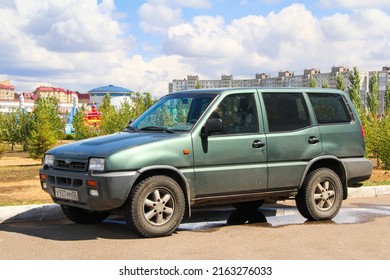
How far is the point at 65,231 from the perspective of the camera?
22.7ft

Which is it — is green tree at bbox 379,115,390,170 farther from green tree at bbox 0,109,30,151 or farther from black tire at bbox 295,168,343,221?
green tree at bbox 0,109,30,151

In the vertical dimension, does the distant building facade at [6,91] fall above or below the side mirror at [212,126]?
above

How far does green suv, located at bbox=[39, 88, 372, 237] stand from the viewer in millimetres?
6332

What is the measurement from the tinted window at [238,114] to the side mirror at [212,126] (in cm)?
27

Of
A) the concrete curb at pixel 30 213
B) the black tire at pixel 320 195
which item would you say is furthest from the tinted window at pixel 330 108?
the concrete curb at pixel 30 213

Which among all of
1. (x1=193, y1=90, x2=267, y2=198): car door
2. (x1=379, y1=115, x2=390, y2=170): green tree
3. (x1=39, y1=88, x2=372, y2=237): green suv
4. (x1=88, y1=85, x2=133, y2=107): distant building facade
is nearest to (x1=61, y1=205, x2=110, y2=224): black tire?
(x1=39, y1=88, x2=372, y2=237): green suv

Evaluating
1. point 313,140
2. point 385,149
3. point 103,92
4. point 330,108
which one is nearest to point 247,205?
point 313,140

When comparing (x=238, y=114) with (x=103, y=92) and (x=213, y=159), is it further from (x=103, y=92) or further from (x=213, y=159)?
(x=103, y=92)

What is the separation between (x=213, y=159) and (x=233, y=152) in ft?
1.02

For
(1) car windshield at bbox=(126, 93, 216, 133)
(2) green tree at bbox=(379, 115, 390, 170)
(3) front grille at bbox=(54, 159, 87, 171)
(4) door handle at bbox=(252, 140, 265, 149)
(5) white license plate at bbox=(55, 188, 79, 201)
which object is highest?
(1) car windshield at bbox=(126, 93, 216, 133)

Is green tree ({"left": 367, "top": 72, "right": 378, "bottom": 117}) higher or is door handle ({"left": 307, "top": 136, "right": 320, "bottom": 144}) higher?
green tree ({"left": 367, "top": 72, "right": 378, "bottom": 117})

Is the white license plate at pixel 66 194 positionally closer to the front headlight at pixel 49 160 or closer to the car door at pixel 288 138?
the front headlight at pixel 49 160

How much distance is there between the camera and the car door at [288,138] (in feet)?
24.1

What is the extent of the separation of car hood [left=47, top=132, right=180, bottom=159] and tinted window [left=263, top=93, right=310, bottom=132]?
1476 millimetres
